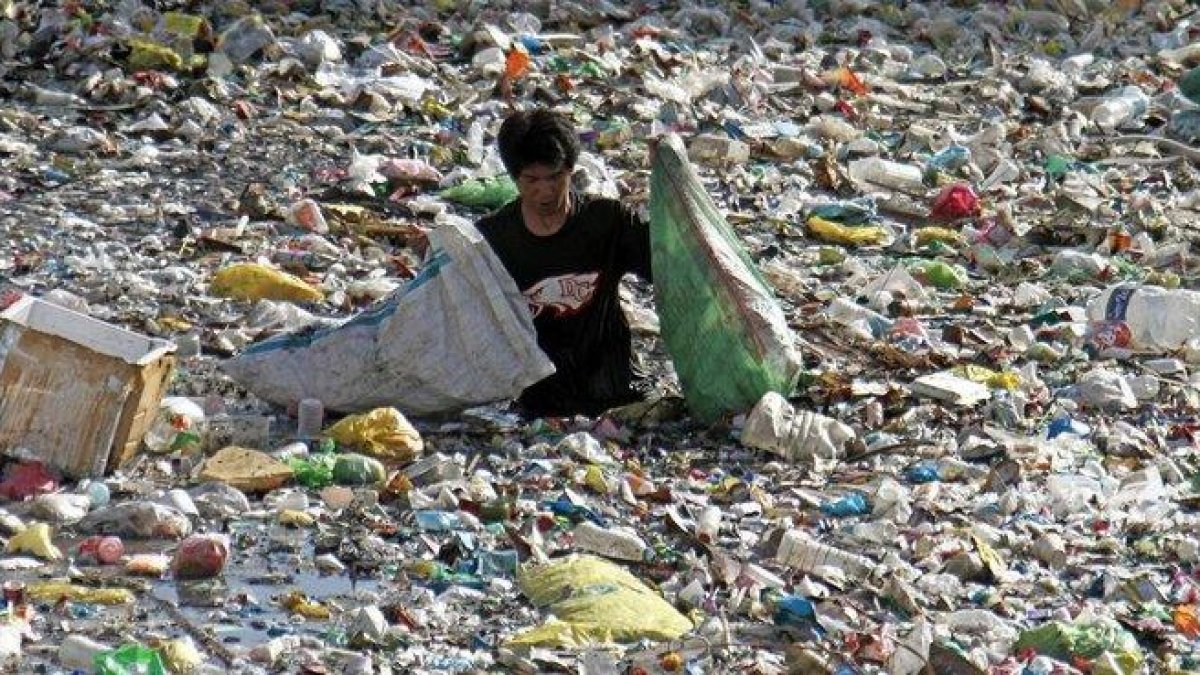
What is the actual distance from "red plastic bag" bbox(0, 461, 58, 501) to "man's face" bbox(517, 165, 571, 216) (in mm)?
1319

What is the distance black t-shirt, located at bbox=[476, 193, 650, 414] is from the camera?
628 centimetres

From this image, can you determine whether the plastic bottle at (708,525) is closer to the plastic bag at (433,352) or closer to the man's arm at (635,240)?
the plastic bag at (433,352)

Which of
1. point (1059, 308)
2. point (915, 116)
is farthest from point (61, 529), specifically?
point (915, 116)

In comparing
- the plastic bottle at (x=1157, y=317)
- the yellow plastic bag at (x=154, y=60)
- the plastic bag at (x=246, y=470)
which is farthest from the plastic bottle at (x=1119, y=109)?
the plastic bag at (x=246, y=470)

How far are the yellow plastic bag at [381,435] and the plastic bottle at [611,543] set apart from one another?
27.3 inches

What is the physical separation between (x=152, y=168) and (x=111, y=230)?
0.89 metres

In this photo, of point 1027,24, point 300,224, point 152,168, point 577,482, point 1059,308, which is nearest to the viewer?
point 577,482

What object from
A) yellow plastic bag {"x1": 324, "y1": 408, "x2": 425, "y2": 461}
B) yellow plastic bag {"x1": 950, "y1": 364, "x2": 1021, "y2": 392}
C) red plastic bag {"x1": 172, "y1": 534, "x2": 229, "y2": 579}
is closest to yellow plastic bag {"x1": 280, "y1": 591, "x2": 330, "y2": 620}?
red plastic bag {"x1": 172, "y1": 534, "x2": 229, "y2": 579}

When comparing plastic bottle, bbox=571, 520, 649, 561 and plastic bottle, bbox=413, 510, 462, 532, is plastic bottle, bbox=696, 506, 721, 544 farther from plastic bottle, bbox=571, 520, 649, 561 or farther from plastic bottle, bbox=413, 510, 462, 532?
plastic bottle, bbox=413, 510, 462, 532

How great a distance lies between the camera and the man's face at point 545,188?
242 inches

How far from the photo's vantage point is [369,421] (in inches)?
236

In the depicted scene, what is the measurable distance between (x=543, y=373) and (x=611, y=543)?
0.88 meters

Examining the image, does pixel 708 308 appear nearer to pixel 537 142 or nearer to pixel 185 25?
pixel 537 142

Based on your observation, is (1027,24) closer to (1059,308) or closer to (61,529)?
(1059,308)
